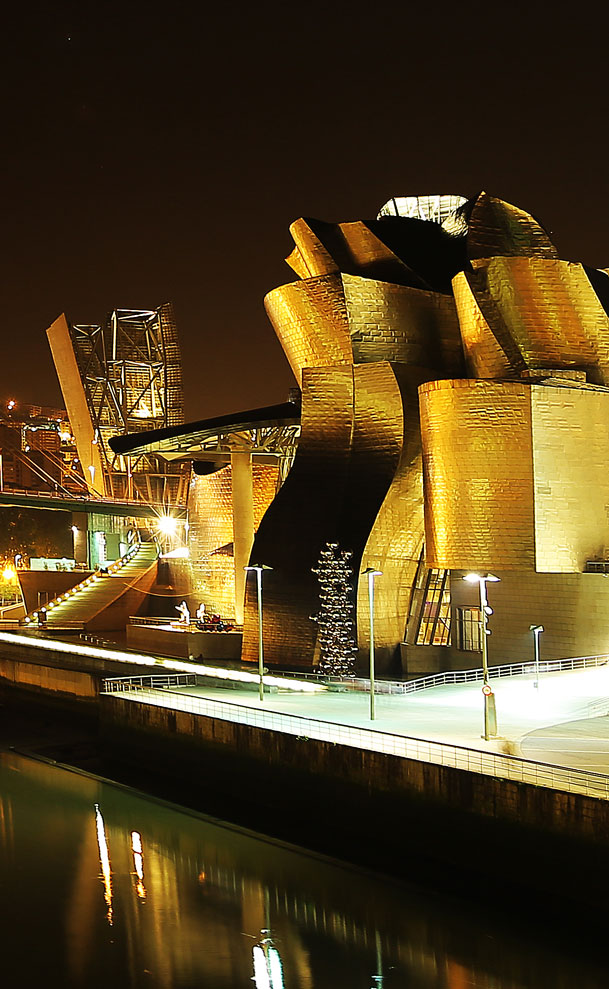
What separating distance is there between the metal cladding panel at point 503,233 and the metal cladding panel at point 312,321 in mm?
3775

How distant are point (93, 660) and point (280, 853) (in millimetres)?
14742

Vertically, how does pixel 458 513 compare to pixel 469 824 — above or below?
above

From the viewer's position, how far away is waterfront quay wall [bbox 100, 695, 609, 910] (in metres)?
12.9

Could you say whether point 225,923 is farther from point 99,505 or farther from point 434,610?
point 99,505

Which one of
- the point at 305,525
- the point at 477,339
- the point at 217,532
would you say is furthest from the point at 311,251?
the point at 217,532

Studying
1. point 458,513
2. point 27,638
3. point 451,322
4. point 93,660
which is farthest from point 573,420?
point 27,638

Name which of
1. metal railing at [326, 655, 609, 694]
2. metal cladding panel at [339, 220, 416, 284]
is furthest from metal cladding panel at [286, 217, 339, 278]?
metal railing at [326, 655, 609, 694]

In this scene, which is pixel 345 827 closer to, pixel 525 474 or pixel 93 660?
pixel 525 474

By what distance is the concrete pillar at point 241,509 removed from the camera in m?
35.2

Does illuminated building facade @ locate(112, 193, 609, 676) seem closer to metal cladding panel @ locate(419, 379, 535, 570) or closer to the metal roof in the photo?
metal cladding panel @ locate(419, 379, 535, 570)

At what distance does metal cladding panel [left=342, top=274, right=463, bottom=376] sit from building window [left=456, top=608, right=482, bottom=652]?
652cm

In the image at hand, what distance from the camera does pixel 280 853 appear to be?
16.1m

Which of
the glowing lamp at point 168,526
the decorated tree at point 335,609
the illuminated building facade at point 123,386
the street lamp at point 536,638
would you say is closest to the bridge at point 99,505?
the illuminated building facade at point 123,386

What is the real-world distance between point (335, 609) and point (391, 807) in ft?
33.8
